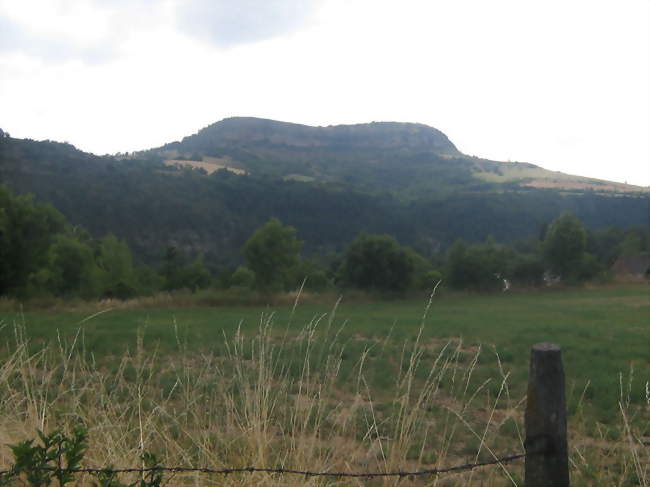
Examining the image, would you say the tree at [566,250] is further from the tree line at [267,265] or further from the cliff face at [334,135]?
the cliff face at [334,135]

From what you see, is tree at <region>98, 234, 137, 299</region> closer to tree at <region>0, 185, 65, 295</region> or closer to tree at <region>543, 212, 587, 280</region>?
tree at <region>0, 185, 65, 295</region>

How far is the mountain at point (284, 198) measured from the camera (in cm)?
6159

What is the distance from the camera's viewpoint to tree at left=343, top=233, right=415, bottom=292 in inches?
1359

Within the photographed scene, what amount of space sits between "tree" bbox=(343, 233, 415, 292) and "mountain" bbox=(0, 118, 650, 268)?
3140 cm

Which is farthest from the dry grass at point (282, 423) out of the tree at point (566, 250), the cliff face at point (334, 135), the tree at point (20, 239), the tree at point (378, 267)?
the cliff face at point (334, 135)

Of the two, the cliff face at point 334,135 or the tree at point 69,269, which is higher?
the cliff face at point 334,135

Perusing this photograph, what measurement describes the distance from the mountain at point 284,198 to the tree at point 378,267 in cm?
3140

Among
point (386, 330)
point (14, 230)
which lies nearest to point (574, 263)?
point (386, 330)

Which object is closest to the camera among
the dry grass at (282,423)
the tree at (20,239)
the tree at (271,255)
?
the dry grass at (282,423)

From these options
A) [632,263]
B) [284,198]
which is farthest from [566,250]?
[284,198]

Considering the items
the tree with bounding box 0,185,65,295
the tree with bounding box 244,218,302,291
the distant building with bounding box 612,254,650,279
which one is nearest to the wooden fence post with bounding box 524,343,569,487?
the tree with bounding box 0,185,65,295

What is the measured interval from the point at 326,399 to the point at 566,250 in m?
40.3

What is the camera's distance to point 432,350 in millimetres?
10766

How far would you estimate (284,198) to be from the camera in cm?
8856
